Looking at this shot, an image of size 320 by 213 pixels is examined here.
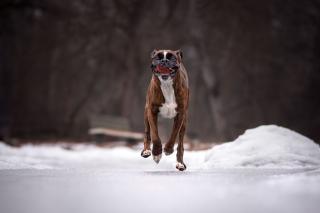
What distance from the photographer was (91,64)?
28.2 m

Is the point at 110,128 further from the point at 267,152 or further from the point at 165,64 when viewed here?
the point at 165,64

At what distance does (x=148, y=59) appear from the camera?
2470 centimetres

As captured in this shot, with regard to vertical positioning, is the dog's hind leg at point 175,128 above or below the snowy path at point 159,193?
above

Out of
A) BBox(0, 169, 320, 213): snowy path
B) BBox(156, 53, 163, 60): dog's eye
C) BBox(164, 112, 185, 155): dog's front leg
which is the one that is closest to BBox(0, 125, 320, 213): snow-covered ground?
BBox(0, 169, 320, 213): snowy path

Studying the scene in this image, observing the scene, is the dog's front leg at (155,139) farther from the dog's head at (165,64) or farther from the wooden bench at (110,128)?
the wooden bench at (110,128)

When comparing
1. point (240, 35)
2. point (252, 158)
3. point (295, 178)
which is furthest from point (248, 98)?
point (295, 178)

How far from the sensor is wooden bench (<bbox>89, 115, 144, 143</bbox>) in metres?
16.8

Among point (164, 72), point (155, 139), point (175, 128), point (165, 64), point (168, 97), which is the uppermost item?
point (165, 64)

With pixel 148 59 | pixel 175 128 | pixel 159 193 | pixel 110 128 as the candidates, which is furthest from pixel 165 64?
Result: pixel 148 59

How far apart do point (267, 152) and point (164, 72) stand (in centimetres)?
295

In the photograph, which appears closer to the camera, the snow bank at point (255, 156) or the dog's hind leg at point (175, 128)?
the dog's hind leg at point (175, 128)

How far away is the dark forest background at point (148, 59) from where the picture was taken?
22.0m

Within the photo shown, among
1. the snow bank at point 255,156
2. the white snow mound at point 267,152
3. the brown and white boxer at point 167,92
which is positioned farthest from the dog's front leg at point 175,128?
the white snow mound at point 267,152

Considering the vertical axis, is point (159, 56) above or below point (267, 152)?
above
